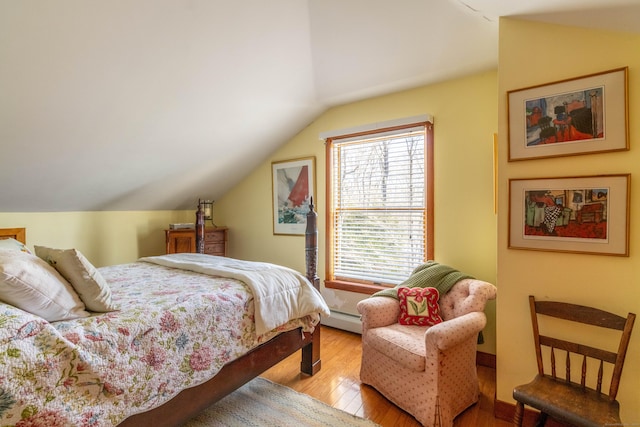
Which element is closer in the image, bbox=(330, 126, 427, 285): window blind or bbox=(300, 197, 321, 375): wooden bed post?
bbox=(300, 197, 321, 375): wooden bed post

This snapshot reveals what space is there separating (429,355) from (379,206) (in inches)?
66.1

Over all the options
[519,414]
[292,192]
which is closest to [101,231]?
[292,192]

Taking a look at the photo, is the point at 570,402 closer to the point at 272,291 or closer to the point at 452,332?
the point at 452,332

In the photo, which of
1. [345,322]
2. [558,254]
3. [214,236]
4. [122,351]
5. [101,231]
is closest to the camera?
[122,351]

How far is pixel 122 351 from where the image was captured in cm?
127

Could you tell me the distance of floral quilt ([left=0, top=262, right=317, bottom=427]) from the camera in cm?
104

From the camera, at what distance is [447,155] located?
2.81 m

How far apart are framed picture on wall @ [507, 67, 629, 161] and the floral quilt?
6.28 ft

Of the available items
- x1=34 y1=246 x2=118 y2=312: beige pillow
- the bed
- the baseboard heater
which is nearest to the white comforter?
the bed

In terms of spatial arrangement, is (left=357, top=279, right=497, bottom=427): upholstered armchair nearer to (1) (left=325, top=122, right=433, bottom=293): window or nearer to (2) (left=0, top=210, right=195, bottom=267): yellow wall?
(1) (left=325, top=122, right=433, bottom=293): window

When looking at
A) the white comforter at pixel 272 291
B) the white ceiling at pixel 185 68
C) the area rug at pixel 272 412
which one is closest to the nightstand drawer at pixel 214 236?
the white ceiling at pixel 185 68

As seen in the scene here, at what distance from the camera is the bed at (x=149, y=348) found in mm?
1058

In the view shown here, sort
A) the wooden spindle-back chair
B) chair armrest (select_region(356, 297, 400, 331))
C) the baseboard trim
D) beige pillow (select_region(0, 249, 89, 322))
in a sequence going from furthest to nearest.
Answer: the baseboard trim < chair armrest (select_region(356, 297, 400, 331)) < the wooden spindle-back chair < beige pillow (select_region(0, 249, 89, 322))

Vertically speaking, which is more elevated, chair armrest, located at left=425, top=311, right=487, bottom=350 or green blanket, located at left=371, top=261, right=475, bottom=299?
green blanket, located at left=371, top=261, right=475, bottom=299
